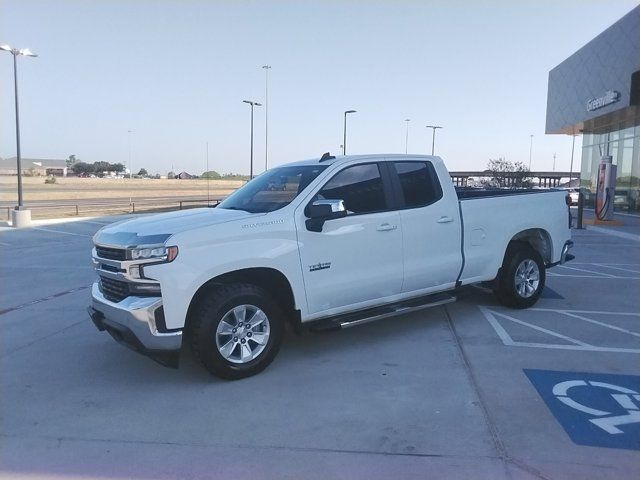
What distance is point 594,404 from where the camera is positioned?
3.98 meters

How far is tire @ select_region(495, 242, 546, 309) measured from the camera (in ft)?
21.5

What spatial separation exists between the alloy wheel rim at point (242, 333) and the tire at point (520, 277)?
11.4ft

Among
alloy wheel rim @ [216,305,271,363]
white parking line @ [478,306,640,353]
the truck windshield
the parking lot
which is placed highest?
the truck windshield

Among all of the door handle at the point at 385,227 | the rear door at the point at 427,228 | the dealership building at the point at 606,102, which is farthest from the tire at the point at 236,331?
the dealership building at the point at 606,102

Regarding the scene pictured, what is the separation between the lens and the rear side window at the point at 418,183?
5623 millimetres

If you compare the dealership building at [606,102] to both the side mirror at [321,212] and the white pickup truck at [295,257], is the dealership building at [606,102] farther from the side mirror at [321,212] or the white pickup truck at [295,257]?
the side mirror at [321,212]

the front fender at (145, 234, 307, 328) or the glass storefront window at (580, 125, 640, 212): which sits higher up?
the glass storefront window at (580, 125, 640, 212)

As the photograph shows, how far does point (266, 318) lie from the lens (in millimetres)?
4605

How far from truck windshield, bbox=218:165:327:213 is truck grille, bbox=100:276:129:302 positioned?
138cm

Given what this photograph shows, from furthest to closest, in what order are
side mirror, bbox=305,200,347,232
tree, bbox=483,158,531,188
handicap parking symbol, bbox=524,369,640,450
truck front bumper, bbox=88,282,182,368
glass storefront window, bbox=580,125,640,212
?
1. tree, bbox=483,158,531,188
2. glass storefront window, bbox=580,125,640,212
3. side mirror, bbox=305,200,347,232
4. truck front bumper, bbox=88,282,182,368
5. handicap parking symbol, bbox=524,369,640,450

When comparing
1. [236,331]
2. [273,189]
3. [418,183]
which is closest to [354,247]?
[273,189]

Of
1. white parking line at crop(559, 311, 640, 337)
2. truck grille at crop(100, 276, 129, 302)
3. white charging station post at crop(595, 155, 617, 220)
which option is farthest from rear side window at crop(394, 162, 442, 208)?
white charging station post at crop(595, 155, 617, 220)

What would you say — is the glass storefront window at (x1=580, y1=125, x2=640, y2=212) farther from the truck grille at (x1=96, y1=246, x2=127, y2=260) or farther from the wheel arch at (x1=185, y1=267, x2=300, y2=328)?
the truck grille at (x1=96, y1=246, x2=127, y2=260)

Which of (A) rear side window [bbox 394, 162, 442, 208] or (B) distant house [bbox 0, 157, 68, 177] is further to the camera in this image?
(B) distant house [bbox 0, 157, 68, 177]
